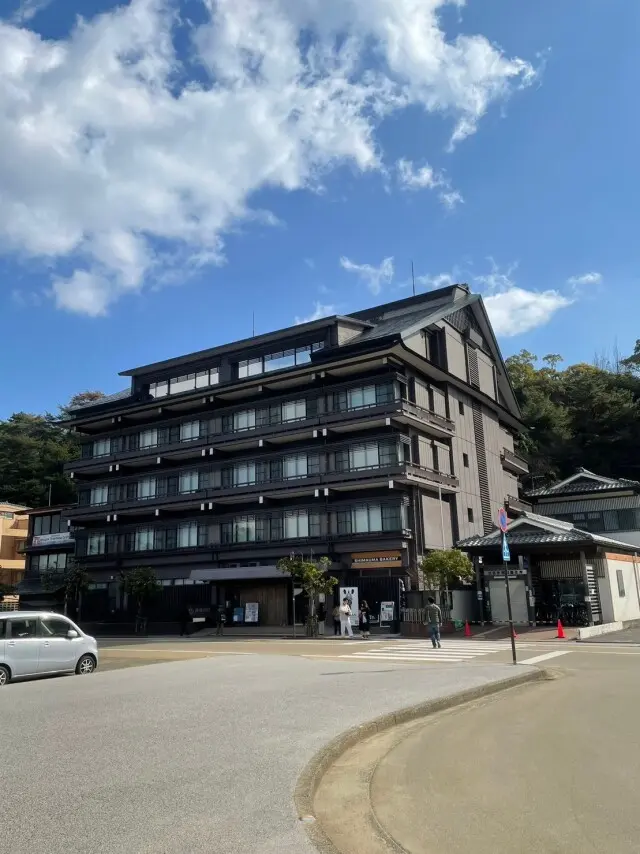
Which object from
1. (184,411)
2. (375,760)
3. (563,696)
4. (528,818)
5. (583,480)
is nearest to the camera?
(528,818)

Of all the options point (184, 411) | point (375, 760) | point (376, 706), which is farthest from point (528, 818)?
point (184, 411)

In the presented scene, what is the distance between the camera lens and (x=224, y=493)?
4719 cm

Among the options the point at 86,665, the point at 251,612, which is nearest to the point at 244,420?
the point at 251,612

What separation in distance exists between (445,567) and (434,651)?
35.4 ft

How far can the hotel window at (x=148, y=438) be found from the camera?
53372 mm

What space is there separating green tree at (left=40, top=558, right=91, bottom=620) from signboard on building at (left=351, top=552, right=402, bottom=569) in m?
20.6

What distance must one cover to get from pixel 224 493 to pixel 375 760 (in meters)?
39.7

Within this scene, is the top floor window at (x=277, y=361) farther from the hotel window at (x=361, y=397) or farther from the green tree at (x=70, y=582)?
the green tree at (x=70, y=582)

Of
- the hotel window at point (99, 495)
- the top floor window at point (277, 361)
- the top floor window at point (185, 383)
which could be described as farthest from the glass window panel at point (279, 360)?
the hotel window at point (99, 495)

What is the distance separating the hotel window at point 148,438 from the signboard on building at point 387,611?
23.6m

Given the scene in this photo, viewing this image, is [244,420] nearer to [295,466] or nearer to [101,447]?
[295,466]

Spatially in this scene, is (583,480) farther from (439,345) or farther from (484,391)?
(439,345)

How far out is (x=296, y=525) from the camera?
4419 cm

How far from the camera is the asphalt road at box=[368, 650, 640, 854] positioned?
18.1 feet
